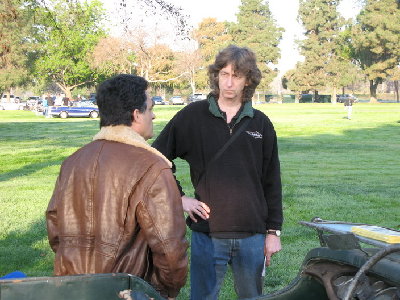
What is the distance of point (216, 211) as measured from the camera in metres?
3.65

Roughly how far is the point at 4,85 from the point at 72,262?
230 ft

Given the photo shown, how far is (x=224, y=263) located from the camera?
372cm

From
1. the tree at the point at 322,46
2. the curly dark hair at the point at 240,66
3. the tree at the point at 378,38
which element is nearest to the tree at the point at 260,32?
the tree at the point at 322,46

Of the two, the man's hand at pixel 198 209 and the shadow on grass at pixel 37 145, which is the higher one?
the man's hand at pixel 198 209

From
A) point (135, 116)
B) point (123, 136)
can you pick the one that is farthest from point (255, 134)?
point (123, 136)

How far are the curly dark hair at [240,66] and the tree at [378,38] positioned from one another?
7780 centimetres

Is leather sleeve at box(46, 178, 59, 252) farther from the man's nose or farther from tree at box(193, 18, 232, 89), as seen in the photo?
tree at box(193, 18, 232, 89)

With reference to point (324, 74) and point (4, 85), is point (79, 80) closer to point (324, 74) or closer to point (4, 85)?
point (4, 85)

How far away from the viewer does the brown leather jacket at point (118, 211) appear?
2771 mm

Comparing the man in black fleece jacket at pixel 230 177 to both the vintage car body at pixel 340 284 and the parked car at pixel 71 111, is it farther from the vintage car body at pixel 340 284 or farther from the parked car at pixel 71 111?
the parked car at pixel 71 111

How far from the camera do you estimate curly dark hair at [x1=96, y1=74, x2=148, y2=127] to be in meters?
Result: 2.92

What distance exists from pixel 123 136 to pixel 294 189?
961cm

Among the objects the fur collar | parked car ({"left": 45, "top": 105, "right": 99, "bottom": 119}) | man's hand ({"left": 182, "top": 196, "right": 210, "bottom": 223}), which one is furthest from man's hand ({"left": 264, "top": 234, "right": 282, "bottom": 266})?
parked car ({"left": 45, "top": 105, "right": 99, "bottom": 119})

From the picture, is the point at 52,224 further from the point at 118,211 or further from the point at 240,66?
the point at 240,66
